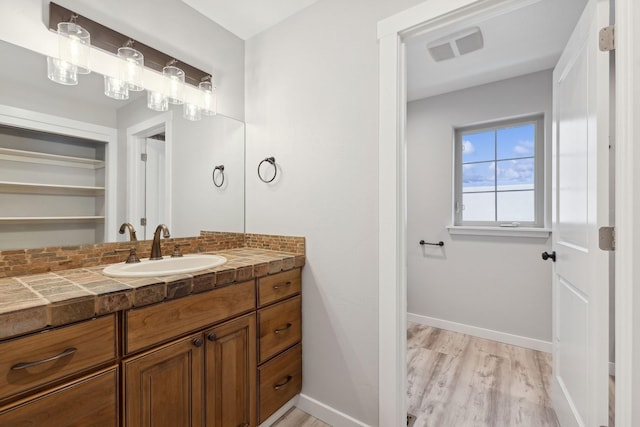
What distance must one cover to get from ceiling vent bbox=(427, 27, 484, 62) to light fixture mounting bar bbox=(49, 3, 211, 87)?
1665 mm

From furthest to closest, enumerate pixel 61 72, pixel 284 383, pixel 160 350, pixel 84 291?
pixel 284 383 → pixel 61 72 → pixel 160 350 → pixel 84 291

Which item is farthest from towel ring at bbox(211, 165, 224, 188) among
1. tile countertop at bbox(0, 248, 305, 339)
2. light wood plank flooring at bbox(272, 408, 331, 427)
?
light wood plank flooring at bbox(272, 408, 331, 427)

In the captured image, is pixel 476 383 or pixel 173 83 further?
pixel 476 383

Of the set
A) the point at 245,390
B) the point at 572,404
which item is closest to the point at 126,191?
the point at 245,390

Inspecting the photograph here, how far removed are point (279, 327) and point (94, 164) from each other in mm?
1270

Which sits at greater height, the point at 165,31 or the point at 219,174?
the point at 165,31

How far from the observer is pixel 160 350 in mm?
1104

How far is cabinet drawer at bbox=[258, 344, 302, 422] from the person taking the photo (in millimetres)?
1515

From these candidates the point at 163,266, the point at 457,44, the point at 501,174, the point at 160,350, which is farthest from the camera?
the point at 501,174

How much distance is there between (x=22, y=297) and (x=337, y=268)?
1.27 m

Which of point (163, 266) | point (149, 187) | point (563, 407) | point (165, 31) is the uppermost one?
point (165, 31)

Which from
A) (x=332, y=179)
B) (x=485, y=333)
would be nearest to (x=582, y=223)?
(x=332, y=179)

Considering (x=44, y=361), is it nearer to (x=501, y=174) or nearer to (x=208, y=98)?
(x=208, y=98)

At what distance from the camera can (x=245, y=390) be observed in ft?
4.68
